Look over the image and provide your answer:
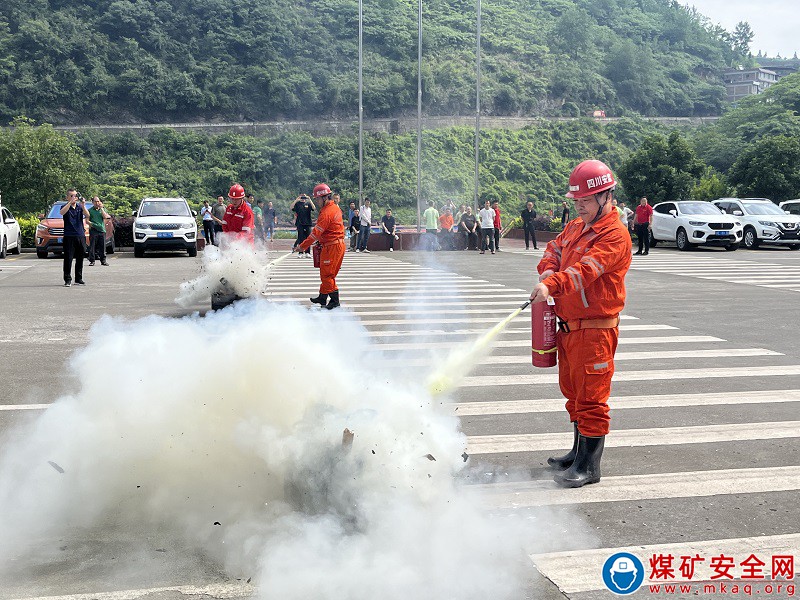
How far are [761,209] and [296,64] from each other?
2382 inches

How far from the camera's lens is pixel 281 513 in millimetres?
4781

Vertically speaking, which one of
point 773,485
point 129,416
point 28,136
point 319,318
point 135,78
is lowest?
point 773,485

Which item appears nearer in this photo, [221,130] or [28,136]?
[28,136]

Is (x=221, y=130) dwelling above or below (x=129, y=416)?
above

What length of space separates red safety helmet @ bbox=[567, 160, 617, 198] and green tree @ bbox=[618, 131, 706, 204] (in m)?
46.5

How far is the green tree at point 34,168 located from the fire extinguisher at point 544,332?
36.8 m

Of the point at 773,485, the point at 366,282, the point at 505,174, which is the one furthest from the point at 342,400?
the point at 505,174

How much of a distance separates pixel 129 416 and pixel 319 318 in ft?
4.61

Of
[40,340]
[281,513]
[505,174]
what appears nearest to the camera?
[281,513]

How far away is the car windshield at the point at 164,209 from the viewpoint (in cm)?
2835

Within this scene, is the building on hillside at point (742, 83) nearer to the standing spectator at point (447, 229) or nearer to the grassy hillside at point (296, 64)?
the grassy hillside at point (296, 64)

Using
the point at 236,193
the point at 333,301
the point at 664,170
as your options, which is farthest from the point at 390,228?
the point at 664,170

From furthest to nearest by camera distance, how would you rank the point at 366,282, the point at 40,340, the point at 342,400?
the point at 366,282 < the point at 40,340 < the point at 342,400

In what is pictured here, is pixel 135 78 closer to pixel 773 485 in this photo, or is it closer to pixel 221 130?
pixel 221 130
